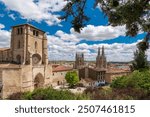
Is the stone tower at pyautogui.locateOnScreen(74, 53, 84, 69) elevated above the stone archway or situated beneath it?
elevated above

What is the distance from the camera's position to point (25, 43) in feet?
149

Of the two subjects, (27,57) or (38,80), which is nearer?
(27,57)

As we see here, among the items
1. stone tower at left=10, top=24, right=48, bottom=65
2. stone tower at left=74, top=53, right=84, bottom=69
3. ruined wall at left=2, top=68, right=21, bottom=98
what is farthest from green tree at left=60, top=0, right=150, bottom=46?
stone tower at left=74, top=53, right=84, bottom=69

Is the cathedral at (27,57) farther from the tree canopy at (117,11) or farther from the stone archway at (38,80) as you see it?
the tree canopy at (117,11)

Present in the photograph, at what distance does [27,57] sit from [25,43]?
296cm

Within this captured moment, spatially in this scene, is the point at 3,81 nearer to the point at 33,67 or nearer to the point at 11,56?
the point at 33,67

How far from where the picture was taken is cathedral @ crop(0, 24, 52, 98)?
39.6 m

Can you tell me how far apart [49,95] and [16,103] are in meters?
3.58

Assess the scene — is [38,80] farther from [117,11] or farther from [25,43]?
Answer: [117,11]

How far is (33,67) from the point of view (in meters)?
43.4

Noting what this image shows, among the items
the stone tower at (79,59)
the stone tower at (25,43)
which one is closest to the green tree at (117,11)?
the stone tower at (25,43)

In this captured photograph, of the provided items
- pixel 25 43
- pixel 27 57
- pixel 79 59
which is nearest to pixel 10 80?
pixel 27 57

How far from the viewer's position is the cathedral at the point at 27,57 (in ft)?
130

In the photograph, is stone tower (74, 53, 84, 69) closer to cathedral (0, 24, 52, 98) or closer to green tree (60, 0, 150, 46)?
cathedral (0, 24, 52, 98)
